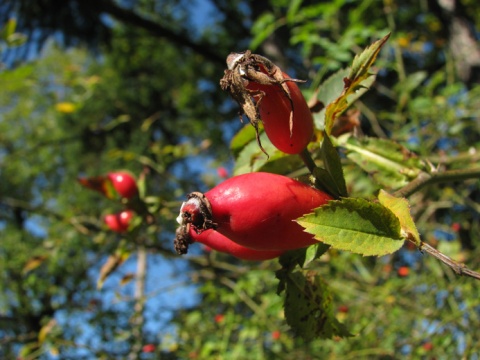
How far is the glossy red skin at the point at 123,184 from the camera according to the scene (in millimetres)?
1021

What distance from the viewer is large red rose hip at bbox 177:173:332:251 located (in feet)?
1.55

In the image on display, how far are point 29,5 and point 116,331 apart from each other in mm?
3621

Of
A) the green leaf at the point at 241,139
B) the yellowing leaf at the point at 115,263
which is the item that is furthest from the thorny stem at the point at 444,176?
the yellowing leaf at the point at 115,263

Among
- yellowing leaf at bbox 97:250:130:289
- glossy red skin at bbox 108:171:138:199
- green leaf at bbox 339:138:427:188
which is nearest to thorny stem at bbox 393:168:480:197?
green leaf at bbox 339:138:427:188

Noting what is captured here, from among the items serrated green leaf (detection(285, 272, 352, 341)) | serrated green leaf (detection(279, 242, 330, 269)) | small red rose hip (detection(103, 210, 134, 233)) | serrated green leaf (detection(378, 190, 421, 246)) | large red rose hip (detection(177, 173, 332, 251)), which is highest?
serrated green leaf (detection(378, 190, 421, 246))

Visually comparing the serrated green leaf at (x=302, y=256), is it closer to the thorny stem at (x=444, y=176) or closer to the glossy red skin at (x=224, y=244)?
the glossy red skin at (x=224, y=244)

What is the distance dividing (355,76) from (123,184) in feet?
2.08

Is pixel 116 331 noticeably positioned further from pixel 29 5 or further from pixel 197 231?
pixel 29 5

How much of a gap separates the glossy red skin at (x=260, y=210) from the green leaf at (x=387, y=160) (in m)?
0.22

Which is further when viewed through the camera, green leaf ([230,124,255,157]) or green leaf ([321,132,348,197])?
green leaf ([230,124,255,157])

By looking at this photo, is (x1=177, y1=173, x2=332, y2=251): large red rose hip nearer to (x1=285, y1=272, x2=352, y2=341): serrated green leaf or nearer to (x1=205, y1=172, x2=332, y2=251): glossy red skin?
(x1=205, y1=172, x2=332, y2=251): glossy red skin

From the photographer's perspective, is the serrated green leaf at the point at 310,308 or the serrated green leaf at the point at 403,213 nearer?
the serrated green leaf at the point at 403,213

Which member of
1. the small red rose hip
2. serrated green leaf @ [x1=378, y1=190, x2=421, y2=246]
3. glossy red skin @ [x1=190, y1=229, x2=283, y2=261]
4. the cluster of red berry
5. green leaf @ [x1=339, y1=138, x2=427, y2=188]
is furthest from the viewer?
the small red rose hip

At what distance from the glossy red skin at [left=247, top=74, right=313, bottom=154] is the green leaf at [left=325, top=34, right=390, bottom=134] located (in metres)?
0.04
